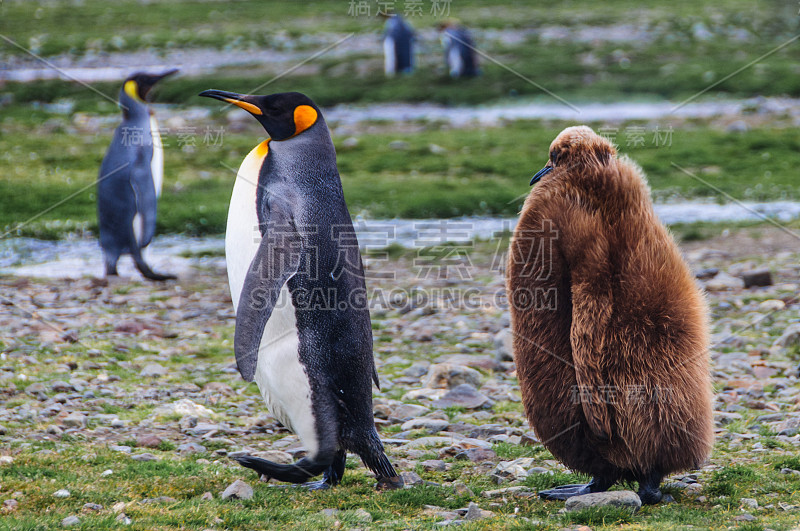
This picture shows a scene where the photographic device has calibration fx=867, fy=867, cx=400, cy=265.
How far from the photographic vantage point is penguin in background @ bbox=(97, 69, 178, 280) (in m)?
7.10

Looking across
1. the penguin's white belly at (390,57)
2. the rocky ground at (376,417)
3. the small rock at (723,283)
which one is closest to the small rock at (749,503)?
the rocky ground at (376,417)

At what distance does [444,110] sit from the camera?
1777cm

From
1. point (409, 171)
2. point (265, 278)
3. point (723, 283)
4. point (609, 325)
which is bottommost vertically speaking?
point (723, 283)

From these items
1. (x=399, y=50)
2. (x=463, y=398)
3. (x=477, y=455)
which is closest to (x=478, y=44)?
(x=399, y=50)

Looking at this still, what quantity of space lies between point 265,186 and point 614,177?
1.38 metres

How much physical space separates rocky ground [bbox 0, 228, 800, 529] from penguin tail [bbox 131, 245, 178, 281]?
180 millimetres

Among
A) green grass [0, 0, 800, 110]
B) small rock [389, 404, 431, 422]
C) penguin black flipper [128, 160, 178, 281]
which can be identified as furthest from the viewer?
green grass [0, 0, 800, 110]

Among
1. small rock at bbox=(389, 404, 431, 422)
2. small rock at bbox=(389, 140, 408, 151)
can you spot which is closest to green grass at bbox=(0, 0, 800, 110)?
small rock at bbox=(389, 140, 408, 151)

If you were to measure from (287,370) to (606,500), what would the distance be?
1.26 meters

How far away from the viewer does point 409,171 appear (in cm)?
1190

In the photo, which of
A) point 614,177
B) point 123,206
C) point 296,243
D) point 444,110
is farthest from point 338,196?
point 444,110

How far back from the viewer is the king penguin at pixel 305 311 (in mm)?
3293

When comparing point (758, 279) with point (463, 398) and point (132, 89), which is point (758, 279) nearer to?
point (463, 398)

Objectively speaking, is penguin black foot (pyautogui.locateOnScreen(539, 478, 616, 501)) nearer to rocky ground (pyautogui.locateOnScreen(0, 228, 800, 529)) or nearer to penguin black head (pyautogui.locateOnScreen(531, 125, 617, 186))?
rocky ground (pyautogui.locateOnScreen(0, 228, 800, 529))
